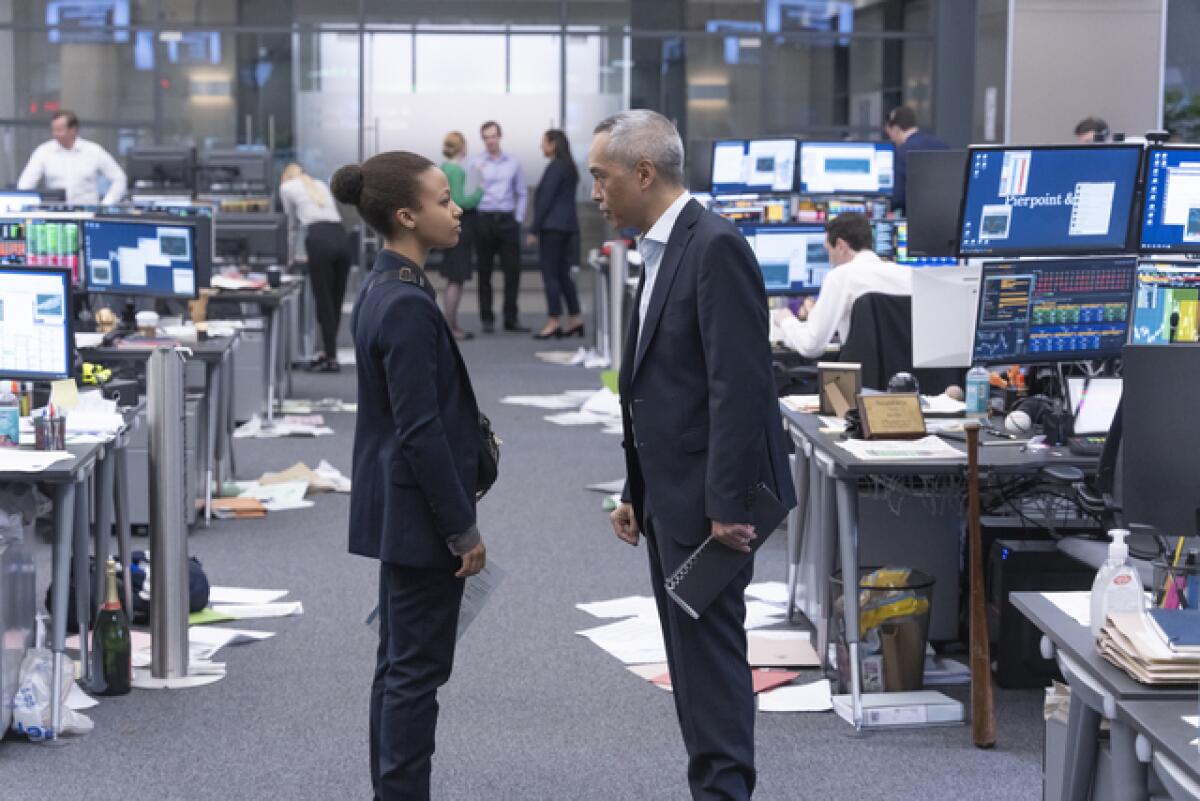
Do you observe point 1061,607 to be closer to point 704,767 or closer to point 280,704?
point 704,767

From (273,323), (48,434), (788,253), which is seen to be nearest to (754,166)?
(788,253)

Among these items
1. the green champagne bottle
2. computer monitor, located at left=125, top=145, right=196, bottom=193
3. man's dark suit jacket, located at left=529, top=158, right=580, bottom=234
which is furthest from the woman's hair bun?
man's dark suit jacket, located at left=529, top=158, right=580, bottom=234

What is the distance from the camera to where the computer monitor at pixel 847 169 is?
10.9 meters

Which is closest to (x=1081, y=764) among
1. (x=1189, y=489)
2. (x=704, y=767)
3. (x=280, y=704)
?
(x=1189, y=489)

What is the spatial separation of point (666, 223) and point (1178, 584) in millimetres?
1153

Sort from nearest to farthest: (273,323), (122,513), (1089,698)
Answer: (1089,698) → (122,513) → (273,323)

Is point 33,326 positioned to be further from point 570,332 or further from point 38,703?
point 570,332

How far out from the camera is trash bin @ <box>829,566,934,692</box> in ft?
15.6

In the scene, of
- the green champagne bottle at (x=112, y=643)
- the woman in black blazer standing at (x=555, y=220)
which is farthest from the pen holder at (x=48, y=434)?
the woman in black blazer standing at (x=555, y=220)

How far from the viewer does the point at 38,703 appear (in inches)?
175

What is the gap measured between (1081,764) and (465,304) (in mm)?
13838

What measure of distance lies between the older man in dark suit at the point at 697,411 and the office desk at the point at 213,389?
3.81 meters

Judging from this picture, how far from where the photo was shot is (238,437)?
9391mm

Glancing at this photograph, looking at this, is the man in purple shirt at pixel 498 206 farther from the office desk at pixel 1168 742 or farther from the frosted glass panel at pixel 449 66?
the office desk at pixel 1168 742
